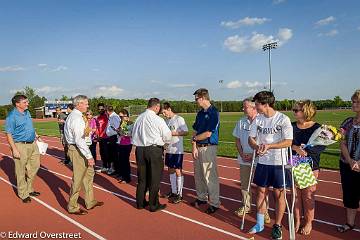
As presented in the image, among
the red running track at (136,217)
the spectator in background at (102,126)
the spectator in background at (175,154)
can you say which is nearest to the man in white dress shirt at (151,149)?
the red running track at (136,217)

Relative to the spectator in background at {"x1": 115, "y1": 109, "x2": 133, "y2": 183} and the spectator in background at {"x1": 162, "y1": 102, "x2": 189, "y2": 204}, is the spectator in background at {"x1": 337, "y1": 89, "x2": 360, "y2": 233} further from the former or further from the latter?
the spectator in background at {"x1": 115, "y1": 109, "x2": 133, "y2": 183}

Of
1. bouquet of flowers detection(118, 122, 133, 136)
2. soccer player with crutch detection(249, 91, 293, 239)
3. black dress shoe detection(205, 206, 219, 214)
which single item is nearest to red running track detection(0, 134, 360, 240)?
black dress shoe detection(205, 206, 219, 214)

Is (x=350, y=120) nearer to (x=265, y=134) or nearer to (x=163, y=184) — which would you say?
(x=265, y=134)

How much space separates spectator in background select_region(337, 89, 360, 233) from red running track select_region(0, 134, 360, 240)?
0.36 m

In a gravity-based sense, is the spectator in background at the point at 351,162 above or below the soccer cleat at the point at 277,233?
above

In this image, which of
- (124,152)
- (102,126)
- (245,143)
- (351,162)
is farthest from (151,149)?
(102,126)

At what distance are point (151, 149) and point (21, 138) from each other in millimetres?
2900

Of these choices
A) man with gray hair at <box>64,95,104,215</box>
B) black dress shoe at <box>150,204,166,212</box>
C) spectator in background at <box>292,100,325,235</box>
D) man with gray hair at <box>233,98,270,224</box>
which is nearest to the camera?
spectator in background at <box>292,100,325,235</box>

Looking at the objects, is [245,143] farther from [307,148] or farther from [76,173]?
[76,173]

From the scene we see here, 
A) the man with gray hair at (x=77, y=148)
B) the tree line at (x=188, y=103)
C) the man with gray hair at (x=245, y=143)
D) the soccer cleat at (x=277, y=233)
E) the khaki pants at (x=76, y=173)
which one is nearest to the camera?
the soccer cleat at (x=277, y=233)

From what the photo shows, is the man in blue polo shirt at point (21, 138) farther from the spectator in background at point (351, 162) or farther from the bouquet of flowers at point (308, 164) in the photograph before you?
the spectator in background at point (351, 162)

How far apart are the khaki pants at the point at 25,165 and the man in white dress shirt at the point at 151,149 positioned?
2541 mm

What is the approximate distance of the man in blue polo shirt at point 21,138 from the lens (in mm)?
7098

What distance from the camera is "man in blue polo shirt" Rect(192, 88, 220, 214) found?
6148 mm
